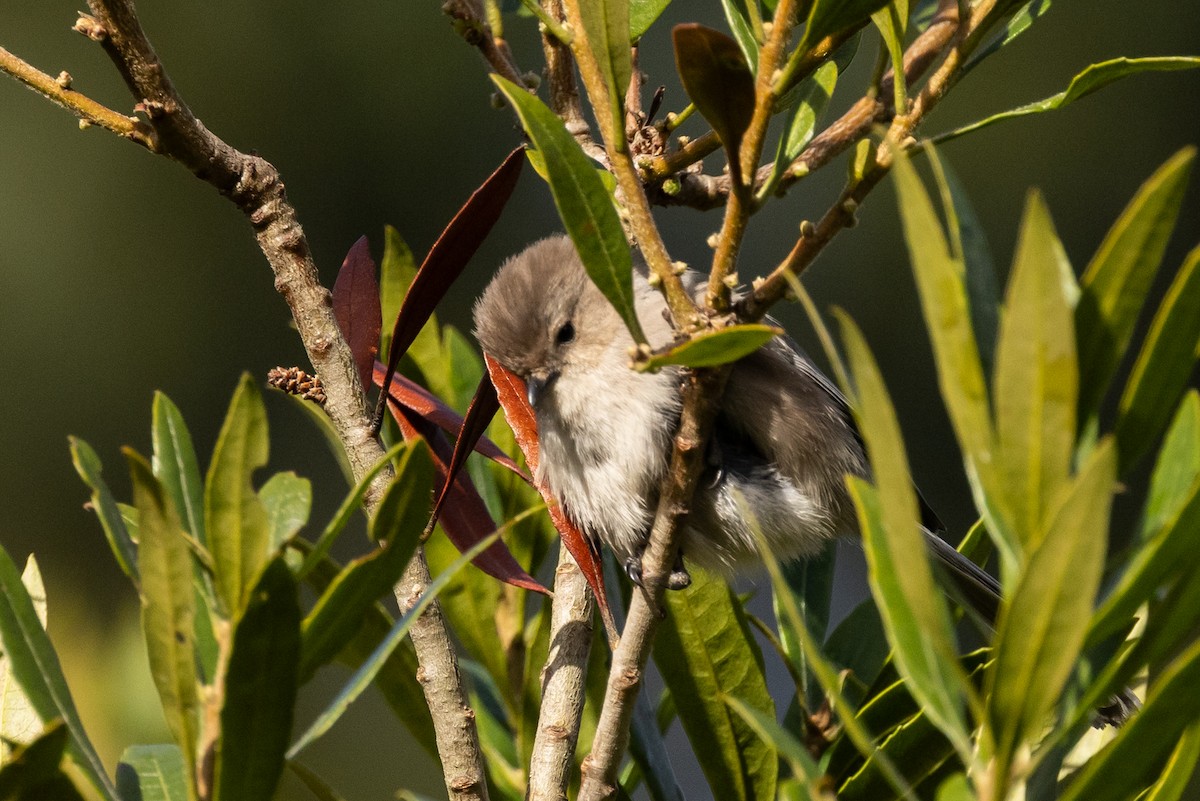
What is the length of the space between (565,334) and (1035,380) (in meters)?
1.56

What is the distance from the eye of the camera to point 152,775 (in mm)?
990

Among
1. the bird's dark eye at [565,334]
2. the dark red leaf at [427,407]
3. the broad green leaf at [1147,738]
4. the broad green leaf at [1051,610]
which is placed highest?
the dark red leaf at [427,407]

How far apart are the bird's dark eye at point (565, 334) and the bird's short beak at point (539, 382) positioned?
71 mm

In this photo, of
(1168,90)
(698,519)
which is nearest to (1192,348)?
(698,519)

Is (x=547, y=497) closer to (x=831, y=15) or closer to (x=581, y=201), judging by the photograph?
(x=581, y=201)

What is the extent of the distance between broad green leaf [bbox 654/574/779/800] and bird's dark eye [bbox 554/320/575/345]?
2.73 feet

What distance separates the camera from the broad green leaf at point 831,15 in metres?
0.84

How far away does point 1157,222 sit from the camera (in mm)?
670

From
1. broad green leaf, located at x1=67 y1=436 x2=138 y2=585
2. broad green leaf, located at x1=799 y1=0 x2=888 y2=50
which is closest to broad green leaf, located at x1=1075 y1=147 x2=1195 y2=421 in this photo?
broad green leaf, located at x1=799 y1=0 x2=888 y2=50

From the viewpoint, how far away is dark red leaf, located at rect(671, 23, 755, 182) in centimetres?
84

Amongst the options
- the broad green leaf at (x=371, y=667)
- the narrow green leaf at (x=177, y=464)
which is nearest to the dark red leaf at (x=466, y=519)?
the narrow green leaf at (x=177, y=464)

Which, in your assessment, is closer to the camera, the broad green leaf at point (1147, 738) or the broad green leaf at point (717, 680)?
the broad green leaf at point (1147, 738)

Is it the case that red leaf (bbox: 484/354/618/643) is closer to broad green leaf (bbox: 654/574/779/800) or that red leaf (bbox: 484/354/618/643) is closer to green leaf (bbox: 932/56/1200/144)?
broad green leaf (bbox: 654/574/779/800)

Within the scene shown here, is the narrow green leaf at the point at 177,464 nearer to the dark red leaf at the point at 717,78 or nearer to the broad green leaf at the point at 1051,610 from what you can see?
the dark red leaf at the point at 717,78
